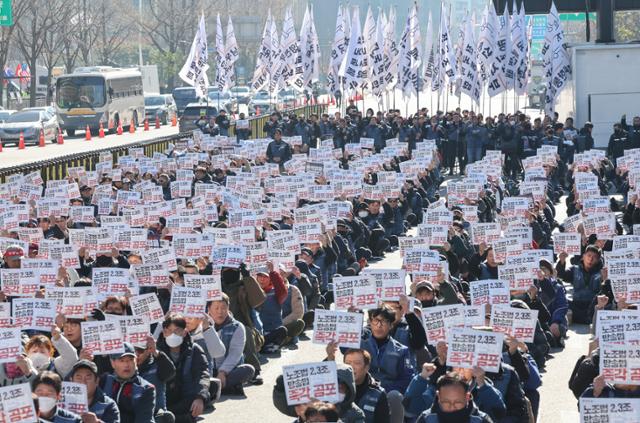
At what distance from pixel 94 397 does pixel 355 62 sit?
1366 inches

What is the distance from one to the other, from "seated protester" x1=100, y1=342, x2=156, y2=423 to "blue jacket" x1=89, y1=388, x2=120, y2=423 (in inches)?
22.4

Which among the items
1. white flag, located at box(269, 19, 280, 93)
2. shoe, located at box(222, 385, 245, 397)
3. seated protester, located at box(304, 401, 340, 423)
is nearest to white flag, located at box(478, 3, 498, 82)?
white flag, located at box(269, 19, 280, 93)

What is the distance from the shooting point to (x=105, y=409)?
10492mm

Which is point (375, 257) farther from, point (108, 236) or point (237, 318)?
point (237, 318)

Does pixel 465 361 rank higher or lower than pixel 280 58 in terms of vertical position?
lower

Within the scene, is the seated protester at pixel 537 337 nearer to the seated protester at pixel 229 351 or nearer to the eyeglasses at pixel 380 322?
the seated protester at pixel 229 351

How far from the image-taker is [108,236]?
1823 cm

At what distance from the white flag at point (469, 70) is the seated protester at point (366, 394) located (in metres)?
33.8

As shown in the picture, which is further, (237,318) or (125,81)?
(125,81)

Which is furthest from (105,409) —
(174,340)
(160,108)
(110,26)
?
(110,26)

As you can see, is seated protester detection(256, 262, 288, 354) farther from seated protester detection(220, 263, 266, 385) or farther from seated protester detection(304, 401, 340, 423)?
seated protester detection(304, 401, 340, 423)

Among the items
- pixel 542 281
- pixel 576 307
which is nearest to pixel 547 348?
pixel 542 281

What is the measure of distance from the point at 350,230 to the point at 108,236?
15.1 feet

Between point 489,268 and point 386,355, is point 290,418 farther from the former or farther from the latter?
point 489,268
